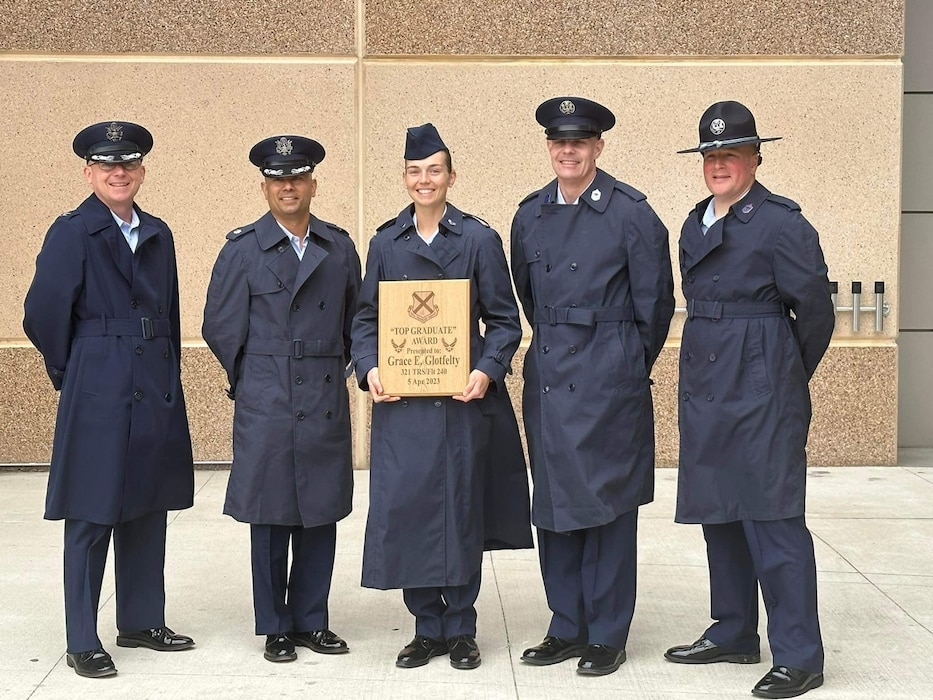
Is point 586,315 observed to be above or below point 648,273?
below

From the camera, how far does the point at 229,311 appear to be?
481cm

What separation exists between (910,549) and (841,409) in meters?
2.55

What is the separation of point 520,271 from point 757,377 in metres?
1.00

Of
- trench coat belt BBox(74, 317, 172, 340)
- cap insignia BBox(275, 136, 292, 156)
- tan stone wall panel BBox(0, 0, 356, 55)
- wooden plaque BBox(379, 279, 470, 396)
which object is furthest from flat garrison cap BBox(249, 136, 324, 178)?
tan stone wall panel BBox(0, 0, 356, 55)

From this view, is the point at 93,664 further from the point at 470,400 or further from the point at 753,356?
the point at 753,356

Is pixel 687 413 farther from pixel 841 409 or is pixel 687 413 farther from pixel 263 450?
pixel 841 409

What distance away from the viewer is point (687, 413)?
15.1 ft

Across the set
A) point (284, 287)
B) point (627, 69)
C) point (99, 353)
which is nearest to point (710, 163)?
point (284, 287)

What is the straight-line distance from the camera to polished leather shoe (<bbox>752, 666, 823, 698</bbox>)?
14.1 feet

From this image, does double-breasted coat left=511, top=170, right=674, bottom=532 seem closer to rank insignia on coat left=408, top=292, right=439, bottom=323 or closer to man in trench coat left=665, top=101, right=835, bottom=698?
man in trench coat left=665, top=101, right=835, bottom=698

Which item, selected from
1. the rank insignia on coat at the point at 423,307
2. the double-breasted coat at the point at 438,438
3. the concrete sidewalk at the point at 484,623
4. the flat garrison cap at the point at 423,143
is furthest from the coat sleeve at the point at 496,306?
the concrete sidewalk at the point at 484,623

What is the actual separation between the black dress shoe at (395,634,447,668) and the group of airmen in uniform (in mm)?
12

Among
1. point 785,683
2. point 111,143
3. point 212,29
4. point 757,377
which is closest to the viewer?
point 785,683

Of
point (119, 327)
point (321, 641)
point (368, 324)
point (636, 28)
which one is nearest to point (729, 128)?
point (368, 324)
